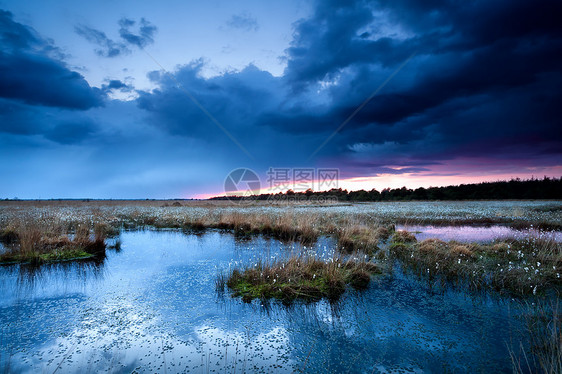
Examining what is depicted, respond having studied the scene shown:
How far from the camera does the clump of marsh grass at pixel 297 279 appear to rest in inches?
285

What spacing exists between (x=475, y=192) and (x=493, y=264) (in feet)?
241

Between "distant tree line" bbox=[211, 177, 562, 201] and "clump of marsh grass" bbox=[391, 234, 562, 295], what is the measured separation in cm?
6467

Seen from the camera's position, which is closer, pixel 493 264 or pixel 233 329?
pixel 233 329

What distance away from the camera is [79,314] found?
6031 millimetres

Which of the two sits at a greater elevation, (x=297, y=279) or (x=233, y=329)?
(x=297, y=279)

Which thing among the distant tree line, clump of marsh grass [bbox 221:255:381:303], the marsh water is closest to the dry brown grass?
the marsh water

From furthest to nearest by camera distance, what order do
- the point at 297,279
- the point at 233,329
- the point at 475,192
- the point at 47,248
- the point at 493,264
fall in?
the point at 475,192 < the point at 47,248 < the point at 493,264 < the point at 297,279 < the point at 233,329

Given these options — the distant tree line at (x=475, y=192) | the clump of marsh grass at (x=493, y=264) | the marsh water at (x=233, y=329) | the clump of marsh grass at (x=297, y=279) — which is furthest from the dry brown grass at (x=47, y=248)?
the distant tree line at (x=475, y=192)

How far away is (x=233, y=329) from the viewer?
5.39 m

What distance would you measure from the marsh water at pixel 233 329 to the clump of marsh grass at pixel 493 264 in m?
1.18

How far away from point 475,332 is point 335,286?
3.21 metres

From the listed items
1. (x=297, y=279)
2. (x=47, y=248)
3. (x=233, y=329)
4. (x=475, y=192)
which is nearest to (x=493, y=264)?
(x=297, y=279)

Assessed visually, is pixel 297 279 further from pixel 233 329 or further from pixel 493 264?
pixel 493 264

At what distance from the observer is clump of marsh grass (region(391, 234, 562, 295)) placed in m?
7.66
